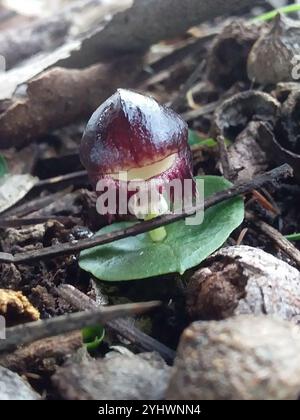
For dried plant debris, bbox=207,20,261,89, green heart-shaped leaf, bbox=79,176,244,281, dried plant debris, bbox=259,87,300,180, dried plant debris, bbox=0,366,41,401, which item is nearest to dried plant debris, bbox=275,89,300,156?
dried plant debris, bbox=259,87,300,180

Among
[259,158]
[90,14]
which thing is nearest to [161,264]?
[259,158]

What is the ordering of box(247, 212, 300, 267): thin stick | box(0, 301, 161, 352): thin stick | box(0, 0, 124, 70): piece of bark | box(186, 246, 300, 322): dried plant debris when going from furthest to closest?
box(0, 0, 124, 70): piece of bark
box(247, 212, 300, 267): thin stick
box(186, 246, 300, 322): dried plant debris
box(0, 301, 161, 352): thin stick

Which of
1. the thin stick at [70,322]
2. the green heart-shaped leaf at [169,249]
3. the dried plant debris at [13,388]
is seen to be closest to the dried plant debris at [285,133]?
the green heart-shaped leaf at [169,249]

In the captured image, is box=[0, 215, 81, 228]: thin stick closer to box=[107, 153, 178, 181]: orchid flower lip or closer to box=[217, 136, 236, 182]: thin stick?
box=[107, 153, 178, 181]: orchid flower lip

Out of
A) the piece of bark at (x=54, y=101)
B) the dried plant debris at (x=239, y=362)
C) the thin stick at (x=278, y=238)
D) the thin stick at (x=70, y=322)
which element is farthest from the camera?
the piece of bark at (x=54, y=101)

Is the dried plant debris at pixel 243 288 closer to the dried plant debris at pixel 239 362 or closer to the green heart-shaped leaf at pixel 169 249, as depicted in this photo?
the green heart-shaped leaf at pixel 169 249

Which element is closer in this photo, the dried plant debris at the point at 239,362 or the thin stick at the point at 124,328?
the dried plant debris at the point at 239,362
